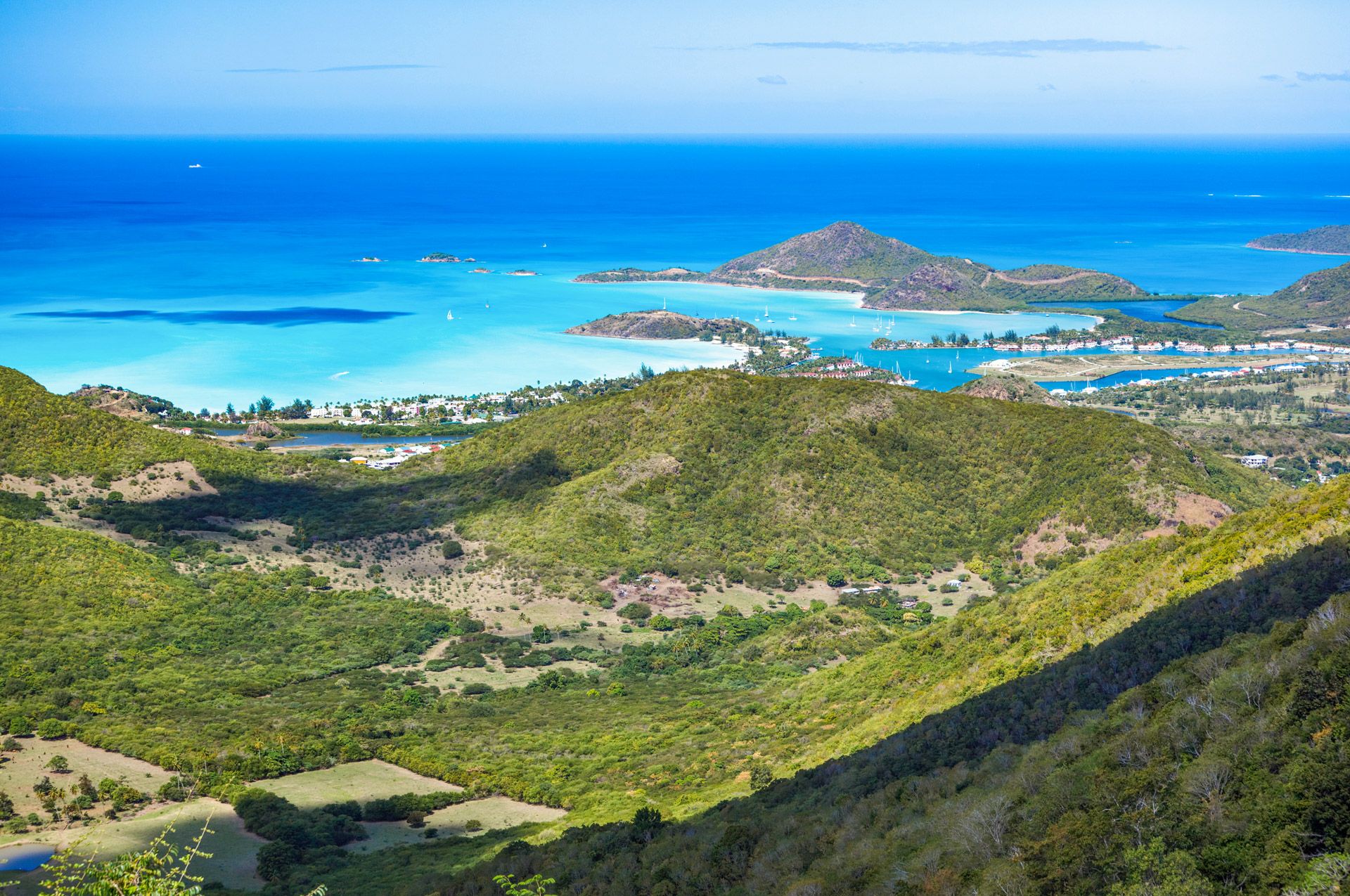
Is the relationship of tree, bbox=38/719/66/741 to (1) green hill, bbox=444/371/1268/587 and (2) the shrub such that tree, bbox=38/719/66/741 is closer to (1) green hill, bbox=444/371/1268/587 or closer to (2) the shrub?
(2) the shrub

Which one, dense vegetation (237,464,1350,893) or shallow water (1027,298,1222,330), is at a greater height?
shallow water (1027,298,1222,330)

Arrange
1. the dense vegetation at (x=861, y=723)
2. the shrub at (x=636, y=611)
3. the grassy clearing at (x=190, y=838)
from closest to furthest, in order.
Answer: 1. the dense vegetation at (x=861, y=723)
2. the grassy clearing at (x=190, y=838)
3. the shrub at (x=636, y=611)

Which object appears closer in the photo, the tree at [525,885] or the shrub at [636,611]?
the tree at [525,885]

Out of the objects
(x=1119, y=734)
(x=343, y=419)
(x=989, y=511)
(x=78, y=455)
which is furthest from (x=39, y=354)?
(x=1119, y=734)

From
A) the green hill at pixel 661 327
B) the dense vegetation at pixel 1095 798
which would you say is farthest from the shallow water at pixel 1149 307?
the dense vegetation at pixel 1095 798

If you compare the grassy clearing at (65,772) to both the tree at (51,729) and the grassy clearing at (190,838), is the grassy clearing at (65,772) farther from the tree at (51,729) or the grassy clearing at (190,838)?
the grassy clearing at (190,838)

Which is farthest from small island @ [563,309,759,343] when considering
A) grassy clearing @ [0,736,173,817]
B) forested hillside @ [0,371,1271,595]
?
grassy clearing @ [0,736,173,817]
